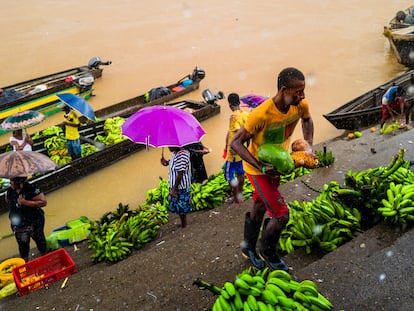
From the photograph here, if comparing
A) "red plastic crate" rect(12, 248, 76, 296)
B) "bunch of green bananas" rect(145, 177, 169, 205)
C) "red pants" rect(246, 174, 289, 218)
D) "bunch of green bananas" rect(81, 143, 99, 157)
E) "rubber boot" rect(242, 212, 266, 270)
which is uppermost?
"red pants" rect(246, 174, 289, 218)

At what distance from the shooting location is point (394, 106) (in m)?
9.65

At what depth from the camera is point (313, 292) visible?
10.1 feet

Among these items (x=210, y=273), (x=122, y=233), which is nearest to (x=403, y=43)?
(x=122, y=233)

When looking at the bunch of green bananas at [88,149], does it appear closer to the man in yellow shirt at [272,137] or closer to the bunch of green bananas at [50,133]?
the bunch of green bananas at [50,133]

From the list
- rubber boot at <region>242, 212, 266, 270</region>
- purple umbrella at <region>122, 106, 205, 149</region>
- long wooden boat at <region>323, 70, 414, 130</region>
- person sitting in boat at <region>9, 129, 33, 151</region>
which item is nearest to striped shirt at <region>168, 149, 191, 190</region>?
purple umbrella at <region>122, 106, 205, 149</region>

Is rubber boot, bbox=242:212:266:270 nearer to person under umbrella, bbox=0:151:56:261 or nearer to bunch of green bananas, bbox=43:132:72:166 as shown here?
person under umbrella, bbox=0:151:56:261

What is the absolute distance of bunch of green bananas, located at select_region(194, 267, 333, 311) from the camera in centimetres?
288

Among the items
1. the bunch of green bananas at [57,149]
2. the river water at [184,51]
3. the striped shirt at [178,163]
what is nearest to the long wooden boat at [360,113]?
the river water at [184,51]

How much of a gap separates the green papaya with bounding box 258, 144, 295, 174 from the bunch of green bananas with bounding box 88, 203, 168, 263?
103 inches

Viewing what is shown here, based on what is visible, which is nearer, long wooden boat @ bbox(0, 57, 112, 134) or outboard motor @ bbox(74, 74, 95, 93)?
long wooden boat @ bbox(0, 57, 112, 134)

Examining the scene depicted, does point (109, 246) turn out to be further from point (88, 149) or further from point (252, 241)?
point (88, 149)

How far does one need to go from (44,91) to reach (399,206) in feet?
34.8

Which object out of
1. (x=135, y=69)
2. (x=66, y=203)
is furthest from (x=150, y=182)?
(x=135, y=69)

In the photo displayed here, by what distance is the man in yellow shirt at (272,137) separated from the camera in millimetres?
3396
